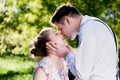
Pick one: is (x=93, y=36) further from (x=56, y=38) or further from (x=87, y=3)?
(x=87, y=3)

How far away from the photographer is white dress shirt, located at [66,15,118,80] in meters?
3.86

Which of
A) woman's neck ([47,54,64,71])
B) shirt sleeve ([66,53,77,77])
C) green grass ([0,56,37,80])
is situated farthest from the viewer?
green grass ([0,56,37,80])

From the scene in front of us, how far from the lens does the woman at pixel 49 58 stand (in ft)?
15.0

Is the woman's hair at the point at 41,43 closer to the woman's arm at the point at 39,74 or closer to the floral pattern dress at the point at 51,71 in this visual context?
the floral pattern dress at the point at 51,71

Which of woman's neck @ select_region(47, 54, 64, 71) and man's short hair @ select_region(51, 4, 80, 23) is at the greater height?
man's short hair @ select_region(51, 4, 80, 23)

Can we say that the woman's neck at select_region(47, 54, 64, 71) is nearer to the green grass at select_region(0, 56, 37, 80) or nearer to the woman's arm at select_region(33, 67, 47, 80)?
the woman's arm at select_region(33, 67, 47, 80)

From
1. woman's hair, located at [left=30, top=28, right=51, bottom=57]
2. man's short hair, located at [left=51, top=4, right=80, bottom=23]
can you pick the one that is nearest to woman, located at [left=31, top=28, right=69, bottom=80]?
woman's hair, located at [left=30, top=28, right=51, bottom=57]

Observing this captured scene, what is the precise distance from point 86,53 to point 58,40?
785mm

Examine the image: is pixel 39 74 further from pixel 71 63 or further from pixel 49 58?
pixel 71 63

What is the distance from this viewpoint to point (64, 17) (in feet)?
13.8

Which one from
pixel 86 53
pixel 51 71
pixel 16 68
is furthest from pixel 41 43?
pixel 16 68

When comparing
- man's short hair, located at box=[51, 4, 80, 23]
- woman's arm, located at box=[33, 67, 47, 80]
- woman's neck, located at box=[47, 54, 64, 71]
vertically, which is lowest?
woman's arm, located at box=[33, 67, 47, 80]

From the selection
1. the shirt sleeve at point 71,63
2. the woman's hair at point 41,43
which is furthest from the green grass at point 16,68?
the shirt sleeve at point 71,63

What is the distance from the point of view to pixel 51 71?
15.6 ft
